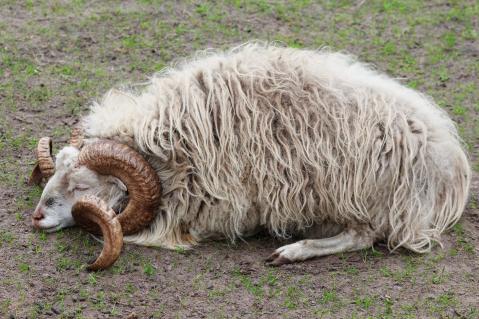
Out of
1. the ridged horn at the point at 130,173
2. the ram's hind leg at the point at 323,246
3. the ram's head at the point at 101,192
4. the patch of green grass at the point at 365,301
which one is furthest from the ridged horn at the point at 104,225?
the patch of green grass at the point at 365,301

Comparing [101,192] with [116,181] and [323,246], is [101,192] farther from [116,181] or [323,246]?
[323,246]

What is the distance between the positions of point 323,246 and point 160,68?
3678 millimetres

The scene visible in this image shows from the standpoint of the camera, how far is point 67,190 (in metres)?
6.42

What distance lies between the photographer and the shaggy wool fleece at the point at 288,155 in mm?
6273

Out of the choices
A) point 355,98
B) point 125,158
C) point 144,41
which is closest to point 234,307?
point 125,158

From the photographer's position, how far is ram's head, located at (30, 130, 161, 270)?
6.06 meters

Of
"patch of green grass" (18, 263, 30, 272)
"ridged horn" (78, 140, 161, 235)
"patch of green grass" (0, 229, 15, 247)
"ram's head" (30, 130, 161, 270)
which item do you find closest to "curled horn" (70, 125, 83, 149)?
"ram's head" (30, 130, 161, 270)

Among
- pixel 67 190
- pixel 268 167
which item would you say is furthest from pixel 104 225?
pixel 268 167

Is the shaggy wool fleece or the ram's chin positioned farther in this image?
the ram's chin

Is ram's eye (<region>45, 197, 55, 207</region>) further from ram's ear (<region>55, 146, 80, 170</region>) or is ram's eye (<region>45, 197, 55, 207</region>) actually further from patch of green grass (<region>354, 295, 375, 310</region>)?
patch of green grass (<region>354, 295, 375, 310</region>)

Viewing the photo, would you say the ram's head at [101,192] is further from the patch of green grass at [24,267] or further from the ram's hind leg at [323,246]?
the ram's hind leg at [323,246]

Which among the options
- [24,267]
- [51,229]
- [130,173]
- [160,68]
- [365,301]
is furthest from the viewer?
[160,68]

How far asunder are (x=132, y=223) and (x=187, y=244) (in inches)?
17.6

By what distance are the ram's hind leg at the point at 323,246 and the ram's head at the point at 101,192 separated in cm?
102
